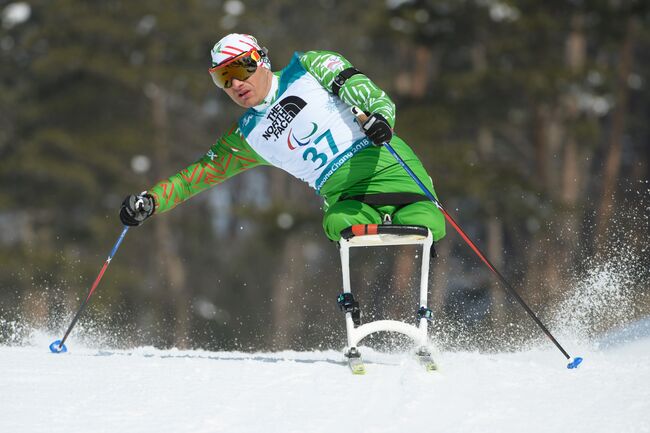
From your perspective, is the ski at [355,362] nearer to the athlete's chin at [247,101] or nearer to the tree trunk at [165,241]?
the athlete's chin at [247,101]

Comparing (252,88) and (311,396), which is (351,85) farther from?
(311,396)

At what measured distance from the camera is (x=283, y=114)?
16.5ft

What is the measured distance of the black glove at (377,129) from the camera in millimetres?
4527

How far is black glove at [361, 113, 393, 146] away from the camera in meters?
4.53

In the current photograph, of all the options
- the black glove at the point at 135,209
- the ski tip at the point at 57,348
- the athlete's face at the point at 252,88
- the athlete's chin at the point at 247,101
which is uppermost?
the athlete's face at the point at 252,88

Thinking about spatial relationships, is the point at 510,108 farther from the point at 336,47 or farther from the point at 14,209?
the point at 14,209

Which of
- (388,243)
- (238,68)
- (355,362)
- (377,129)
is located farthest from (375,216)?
(238,68)

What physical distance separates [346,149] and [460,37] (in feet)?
51.4

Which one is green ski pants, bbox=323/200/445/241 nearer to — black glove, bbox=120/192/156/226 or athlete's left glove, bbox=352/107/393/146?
athlete's left glove, bbox=352/107/393/146

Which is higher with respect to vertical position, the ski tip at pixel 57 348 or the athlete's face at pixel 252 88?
the athlete's face at pixel 252 88

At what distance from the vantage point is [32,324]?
664cm

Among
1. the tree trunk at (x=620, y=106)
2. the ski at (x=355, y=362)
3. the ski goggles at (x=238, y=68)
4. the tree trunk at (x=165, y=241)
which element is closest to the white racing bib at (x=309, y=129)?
the ski goggles at (x=238, y=68)

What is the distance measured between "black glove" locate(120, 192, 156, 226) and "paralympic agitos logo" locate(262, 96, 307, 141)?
30.1 inches

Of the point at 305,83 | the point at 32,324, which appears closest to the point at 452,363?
the point at 305,83
